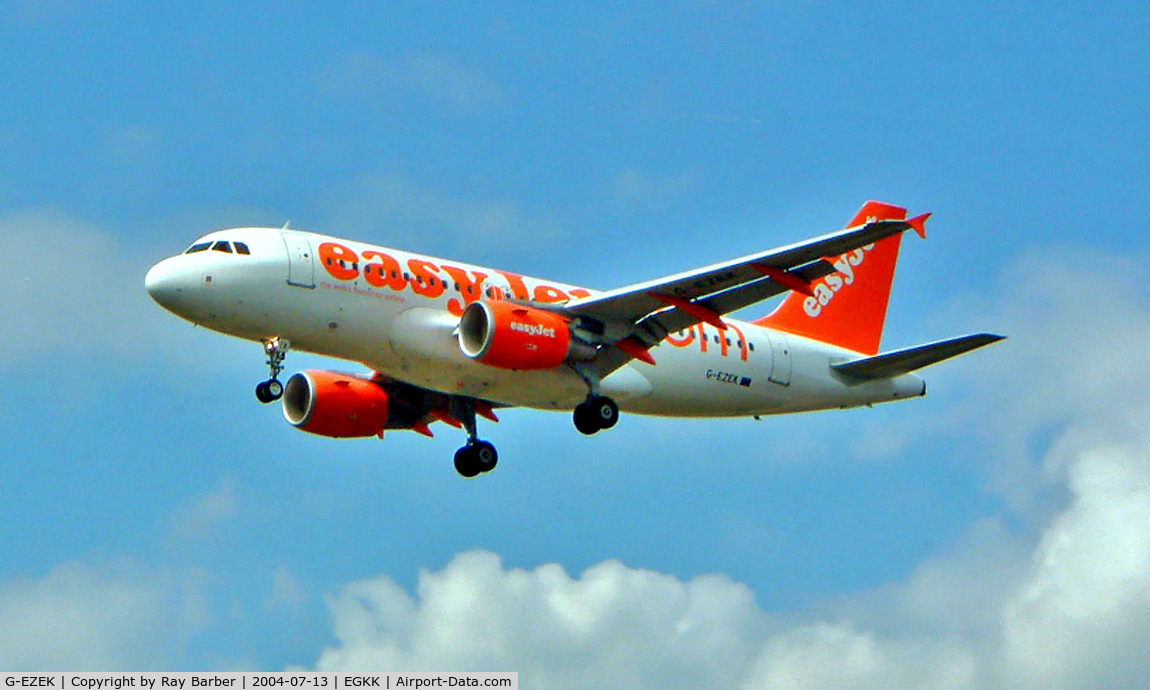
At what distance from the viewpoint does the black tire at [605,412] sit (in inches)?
1763

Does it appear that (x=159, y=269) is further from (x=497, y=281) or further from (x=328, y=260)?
(x=497, y=281)

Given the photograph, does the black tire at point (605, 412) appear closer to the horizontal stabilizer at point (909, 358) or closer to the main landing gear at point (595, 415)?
the main landing gear at point (595, 415)

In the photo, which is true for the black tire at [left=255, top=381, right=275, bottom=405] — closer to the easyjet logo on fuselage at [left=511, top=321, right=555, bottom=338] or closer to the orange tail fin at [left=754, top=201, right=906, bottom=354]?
the easyjet logo on fuselage at [left=511, top=321, right=555, bottom=338]

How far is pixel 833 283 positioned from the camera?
52656 mm

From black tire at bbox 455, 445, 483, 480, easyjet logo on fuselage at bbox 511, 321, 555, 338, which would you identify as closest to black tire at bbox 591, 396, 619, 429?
easyjet logo on fuselage at bbox 511, 321, 555, 338

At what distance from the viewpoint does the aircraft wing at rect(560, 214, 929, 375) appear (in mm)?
40938

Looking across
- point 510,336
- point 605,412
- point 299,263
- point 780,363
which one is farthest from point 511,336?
point 780,363

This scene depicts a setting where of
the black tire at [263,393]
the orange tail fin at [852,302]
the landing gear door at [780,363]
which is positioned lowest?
the black tire at [263,393]

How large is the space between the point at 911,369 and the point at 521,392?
10.0 metres

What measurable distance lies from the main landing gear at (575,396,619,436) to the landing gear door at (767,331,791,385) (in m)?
5.26

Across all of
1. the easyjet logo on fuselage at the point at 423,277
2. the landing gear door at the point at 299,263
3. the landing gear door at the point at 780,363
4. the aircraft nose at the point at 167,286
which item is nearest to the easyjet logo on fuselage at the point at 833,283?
the landing gear door at the point at 780,363

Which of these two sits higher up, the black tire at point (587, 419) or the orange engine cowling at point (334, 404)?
the orange engine cowling at point (334, 404)

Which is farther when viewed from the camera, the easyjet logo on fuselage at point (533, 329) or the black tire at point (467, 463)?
the black tire at point (467, 463)

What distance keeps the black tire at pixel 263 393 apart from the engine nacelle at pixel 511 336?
14.2 feet
